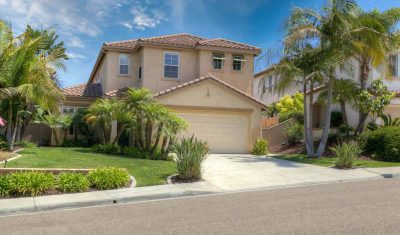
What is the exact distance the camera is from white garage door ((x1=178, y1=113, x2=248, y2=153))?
2304 centimetres

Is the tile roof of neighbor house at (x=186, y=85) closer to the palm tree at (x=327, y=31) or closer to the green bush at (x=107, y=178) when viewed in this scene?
the palm tree at (x=327, y=31)

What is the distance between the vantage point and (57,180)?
1183 cm

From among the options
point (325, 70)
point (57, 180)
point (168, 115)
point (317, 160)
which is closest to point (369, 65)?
point (325, 70)

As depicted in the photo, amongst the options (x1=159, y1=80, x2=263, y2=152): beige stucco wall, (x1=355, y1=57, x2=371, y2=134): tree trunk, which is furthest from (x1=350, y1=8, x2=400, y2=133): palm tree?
(x1=159, y1=80, x2=263, y2=152): beige stucco wall

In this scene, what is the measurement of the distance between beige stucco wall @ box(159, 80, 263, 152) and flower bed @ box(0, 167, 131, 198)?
10153mm

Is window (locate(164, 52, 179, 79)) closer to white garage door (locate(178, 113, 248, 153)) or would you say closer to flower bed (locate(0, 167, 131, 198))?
white garage door (locate(178, 113, 248, 153))

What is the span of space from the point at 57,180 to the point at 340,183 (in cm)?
839

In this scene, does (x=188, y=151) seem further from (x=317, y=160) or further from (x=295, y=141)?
(x=295, y=141)

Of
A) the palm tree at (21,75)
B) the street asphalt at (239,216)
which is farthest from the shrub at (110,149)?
the street asphalt at (239,216)

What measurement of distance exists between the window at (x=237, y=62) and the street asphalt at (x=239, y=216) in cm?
1597

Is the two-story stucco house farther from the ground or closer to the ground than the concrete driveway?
farther from the ground

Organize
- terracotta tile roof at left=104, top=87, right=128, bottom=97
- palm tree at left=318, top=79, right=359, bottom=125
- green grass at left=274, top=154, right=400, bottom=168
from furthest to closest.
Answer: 1. terracotta tile roof at left=104, top=87, right=128, bottom=97
2. palm tree at left=318, top=79, right=359, bottom=125
3. green grass at left=274, top=154, right=400, bottom=168

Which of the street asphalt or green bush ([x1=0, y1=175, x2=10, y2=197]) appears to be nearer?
the street asphalt

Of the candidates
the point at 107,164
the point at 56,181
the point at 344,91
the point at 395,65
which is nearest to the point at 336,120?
the point at 344,91
